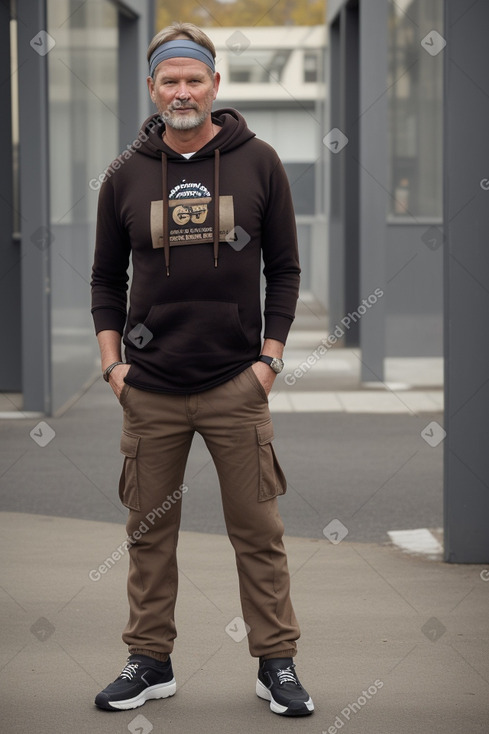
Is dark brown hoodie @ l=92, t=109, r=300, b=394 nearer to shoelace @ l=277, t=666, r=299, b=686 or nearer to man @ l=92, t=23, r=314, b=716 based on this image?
man @ l=92, t=23, r=314, b=716

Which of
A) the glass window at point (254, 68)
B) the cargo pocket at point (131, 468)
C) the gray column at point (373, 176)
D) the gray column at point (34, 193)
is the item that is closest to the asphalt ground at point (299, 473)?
the gray column at point (34, 193)

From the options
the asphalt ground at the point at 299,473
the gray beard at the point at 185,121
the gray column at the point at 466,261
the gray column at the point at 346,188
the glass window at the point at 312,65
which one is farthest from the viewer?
the glass window at the point at 312,65

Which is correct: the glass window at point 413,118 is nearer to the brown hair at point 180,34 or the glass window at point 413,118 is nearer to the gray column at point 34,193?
the gray column at point 34,193

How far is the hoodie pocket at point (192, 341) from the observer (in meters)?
3.72

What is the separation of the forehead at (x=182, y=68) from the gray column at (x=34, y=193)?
6.23 metres

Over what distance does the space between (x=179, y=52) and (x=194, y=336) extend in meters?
0.81

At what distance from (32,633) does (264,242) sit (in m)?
1.75

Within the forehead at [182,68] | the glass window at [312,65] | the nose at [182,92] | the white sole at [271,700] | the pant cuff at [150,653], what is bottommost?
the white sole at [271,700]

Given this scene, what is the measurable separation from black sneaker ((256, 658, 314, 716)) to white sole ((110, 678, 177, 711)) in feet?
0.95

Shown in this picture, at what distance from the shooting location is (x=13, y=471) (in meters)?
7.94

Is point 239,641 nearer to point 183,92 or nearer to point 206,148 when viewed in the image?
point 206,148

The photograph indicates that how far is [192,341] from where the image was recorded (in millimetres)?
3730

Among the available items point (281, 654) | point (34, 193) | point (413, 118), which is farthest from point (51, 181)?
point (281, 654)

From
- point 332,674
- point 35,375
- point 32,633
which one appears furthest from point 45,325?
point 332,674
